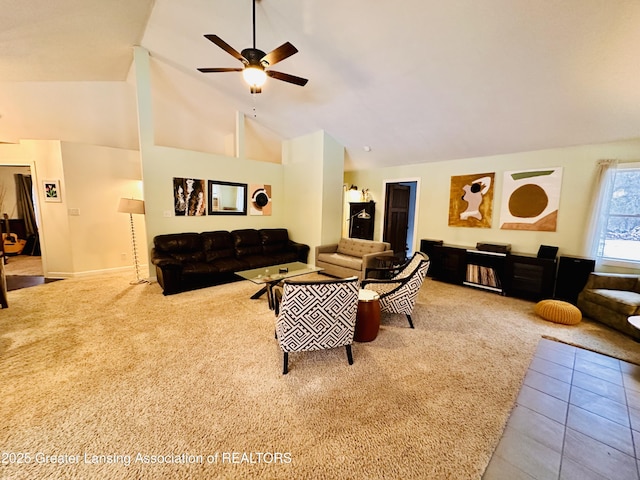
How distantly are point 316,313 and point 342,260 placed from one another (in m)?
2.91

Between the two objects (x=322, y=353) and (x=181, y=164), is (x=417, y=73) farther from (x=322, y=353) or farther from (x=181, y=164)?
(x=181, y=164)

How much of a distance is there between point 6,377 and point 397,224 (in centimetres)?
666

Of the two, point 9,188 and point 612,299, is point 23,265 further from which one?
point 612,299

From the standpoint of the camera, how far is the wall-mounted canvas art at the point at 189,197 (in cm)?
478

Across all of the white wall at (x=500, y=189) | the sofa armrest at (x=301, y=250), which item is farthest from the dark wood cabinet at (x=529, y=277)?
the sofa armrest at (x=301, y=250)

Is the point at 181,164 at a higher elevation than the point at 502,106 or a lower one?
lower

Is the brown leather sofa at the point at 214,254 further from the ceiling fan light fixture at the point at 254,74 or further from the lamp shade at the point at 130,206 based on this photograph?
the ceiling fan light fixture at the point at 254,74

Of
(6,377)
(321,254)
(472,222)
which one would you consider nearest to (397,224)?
(472,222)

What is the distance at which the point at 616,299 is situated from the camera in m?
2.96

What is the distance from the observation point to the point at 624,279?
321cm

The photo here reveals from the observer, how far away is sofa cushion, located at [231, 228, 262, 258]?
17.2ft

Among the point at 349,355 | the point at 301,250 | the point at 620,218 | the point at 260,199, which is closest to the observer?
the point at 349,355

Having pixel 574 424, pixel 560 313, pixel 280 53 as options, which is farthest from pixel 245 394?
pixel 560 313

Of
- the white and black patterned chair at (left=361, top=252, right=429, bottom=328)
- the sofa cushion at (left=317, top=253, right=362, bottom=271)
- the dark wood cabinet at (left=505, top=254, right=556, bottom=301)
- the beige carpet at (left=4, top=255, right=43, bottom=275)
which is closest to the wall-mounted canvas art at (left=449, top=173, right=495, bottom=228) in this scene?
the dark wood cabinet at (left=505, top=254, right=556, bottom=301)
